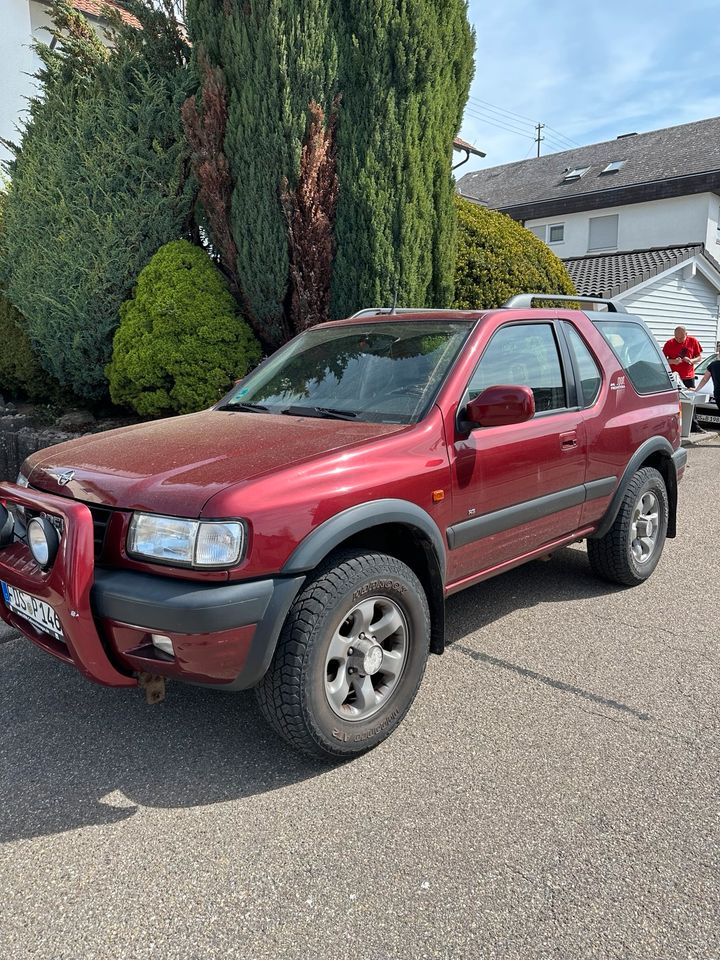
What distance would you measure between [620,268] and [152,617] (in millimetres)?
17576

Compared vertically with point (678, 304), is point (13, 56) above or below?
above

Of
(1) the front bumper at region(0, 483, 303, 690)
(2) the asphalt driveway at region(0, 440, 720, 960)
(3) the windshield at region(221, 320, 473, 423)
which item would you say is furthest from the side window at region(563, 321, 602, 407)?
(1) the front bumper at region(0, 483, 303, 690)

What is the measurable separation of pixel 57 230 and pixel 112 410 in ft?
6.74

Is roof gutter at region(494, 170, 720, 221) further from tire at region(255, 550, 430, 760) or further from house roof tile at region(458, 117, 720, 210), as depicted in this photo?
tire at region(255, 550, 430, 760)

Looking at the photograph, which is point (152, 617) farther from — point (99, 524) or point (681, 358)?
point (681, 358)

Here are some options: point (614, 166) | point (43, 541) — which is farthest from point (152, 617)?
point (614, 166)

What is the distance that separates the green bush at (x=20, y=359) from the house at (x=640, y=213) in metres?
11.6

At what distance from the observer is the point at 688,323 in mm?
20297

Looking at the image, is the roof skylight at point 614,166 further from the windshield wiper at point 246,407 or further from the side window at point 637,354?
the windshield wiper at point 246,407

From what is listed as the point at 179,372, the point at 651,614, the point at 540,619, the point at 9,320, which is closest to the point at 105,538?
the point at 540,619

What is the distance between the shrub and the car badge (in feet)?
16.7

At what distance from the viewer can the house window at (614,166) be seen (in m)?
27.0

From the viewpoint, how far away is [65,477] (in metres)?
2.96

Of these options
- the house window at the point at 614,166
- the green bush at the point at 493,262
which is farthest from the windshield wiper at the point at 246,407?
the house window at the point at 614,166
